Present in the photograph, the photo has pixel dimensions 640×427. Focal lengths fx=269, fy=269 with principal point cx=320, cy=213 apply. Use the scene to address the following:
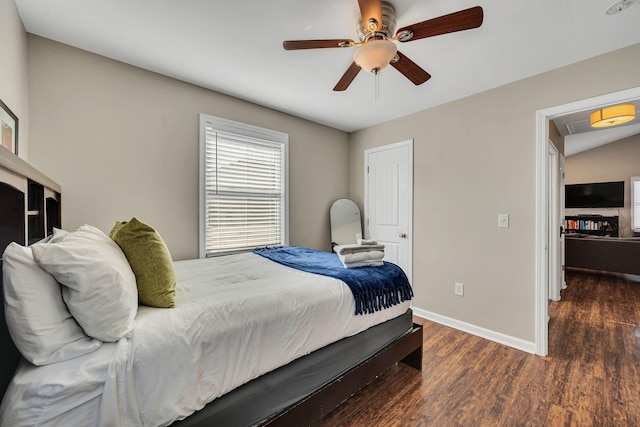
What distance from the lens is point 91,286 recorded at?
927mm

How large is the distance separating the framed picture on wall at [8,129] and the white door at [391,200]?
3.44 m

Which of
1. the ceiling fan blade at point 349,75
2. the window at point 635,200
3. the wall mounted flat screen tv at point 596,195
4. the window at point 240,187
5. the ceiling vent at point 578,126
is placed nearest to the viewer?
Result: the ceiling fan blade at point 349,75

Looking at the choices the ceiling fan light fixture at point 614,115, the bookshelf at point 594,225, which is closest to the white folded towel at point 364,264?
the ceiling fan light fixture at point 614,115

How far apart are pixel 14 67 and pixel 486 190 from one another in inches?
149

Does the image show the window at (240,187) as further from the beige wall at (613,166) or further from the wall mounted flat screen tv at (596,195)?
the beige wall at (613,166)

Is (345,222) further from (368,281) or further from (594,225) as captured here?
(594,225)

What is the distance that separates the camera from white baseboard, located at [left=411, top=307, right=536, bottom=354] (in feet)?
8.08

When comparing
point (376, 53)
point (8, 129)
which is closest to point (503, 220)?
point (376, 53)

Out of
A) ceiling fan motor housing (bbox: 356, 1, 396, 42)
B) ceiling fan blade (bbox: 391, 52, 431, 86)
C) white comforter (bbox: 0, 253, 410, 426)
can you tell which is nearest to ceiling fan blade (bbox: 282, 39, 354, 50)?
ceiling fan motor housing (bbox: 356, 1, 396, 42)

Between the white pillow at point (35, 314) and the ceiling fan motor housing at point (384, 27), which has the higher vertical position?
the ceiling fan motor housing at point (384, 27)

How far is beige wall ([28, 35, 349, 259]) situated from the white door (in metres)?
1.78

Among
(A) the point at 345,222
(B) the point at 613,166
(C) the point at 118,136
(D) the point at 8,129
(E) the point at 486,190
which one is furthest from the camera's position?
(B) the point at 613,166

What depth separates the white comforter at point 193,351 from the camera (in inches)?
32.7

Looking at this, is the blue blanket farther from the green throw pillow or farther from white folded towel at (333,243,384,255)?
the green throw pillow
